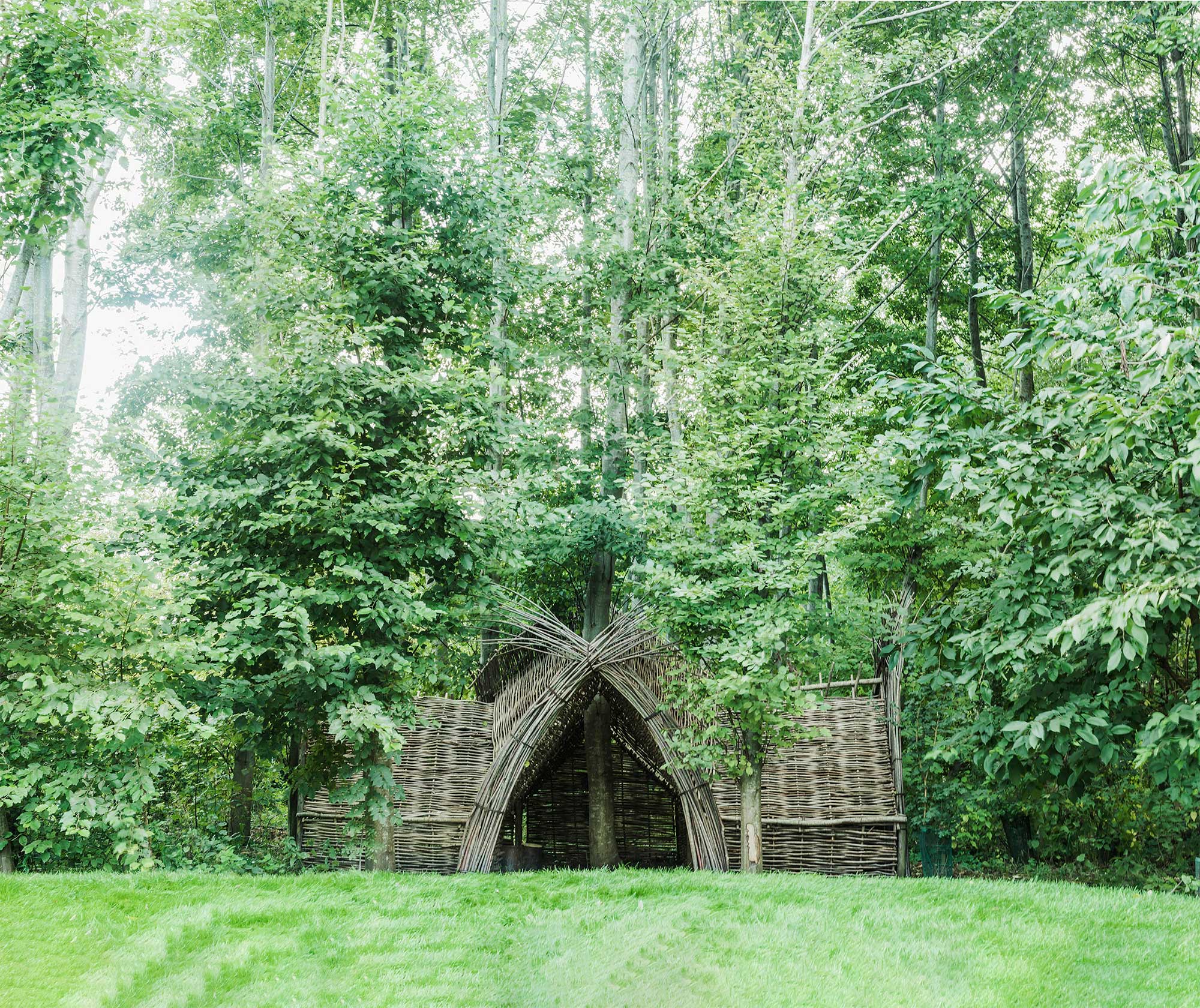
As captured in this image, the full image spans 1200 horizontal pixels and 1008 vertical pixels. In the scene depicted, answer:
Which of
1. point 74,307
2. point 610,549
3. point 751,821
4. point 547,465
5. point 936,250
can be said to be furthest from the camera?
point 936,250

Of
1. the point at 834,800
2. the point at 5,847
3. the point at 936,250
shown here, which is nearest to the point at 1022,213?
the point at 936,250

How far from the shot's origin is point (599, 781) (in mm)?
10047

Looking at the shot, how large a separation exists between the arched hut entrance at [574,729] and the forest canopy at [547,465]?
0.43m

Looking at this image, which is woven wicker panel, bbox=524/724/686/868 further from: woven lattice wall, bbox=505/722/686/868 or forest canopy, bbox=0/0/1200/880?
forest canopy, bbox=0/0/1200/880

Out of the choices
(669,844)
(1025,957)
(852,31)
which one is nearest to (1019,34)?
(852,31)

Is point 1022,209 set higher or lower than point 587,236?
higher

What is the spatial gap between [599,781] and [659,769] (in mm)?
748

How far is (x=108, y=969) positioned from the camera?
4.79m

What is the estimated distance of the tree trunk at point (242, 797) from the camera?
9945mm

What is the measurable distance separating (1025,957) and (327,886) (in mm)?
4116

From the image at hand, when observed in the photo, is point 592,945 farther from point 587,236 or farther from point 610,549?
point 587,236

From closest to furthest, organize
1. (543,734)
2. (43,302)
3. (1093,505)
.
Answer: (1093,505)
(543,734)
(43,302)

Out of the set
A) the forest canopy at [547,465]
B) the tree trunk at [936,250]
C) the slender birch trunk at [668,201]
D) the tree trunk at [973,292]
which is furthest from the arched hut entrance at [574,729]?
the tree trunk at [973,292]

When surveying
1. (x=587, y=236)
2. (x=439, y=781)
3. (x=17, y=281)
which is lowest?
(x=439, y=781)
